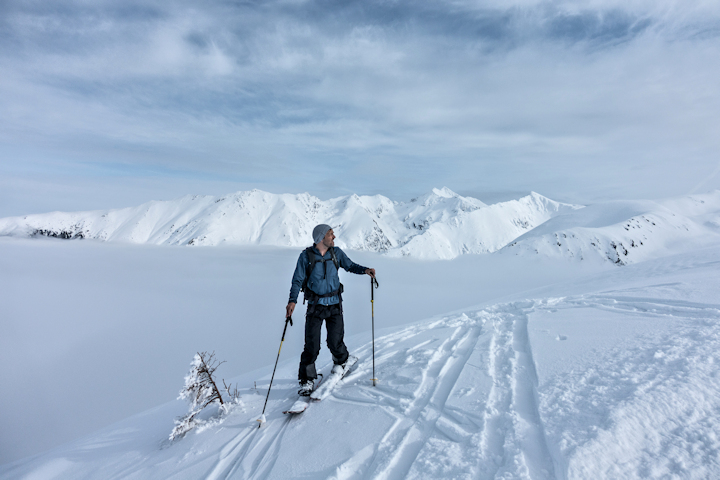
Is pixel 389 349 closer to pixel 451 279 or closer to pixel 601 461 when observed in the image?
pixel 601 461

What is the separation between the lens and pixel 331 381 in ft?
17.5

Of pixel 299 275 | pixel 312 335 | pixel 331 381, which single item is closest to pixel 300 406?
pixel 331 381

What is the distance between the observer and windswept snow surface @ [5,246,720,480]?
279cm

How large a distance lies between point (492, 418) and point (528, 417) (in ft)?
1.26

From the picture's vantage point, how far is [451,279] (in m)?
21.8

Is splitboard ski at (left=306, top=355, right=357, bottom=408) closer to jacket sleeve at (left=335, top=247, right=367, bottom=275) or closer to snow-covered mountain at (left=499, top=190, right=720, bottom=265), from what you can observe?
jacket sleeve at (left=335, top=247, right=367, bottom=275)

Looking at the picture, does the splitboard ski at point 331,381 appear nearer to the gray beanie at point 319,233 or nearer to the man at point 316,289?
the man at point 316,289

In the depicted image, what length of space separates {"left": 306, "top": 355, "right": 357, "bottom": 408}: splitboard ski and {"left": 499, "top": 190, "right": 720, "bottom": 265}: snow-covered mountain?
27137mm

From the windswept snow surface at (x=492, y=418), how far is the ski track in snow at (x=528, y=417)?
15mm

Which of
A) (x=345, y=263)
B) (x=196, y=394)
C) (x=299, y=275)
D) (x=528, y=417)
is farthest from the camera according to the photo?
(x=345, y=263)

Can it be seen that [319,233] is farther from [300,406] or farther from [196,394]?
[196,394]

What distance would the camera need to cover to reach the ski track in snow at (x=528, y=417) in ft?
8.82

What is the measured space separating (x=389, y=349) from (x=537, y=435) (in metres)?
3.94

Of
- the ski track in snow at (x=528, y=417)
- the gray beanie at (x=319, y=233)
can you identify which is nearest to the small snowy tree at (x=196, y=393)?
the ski track in snow at (x=528, y=417)
